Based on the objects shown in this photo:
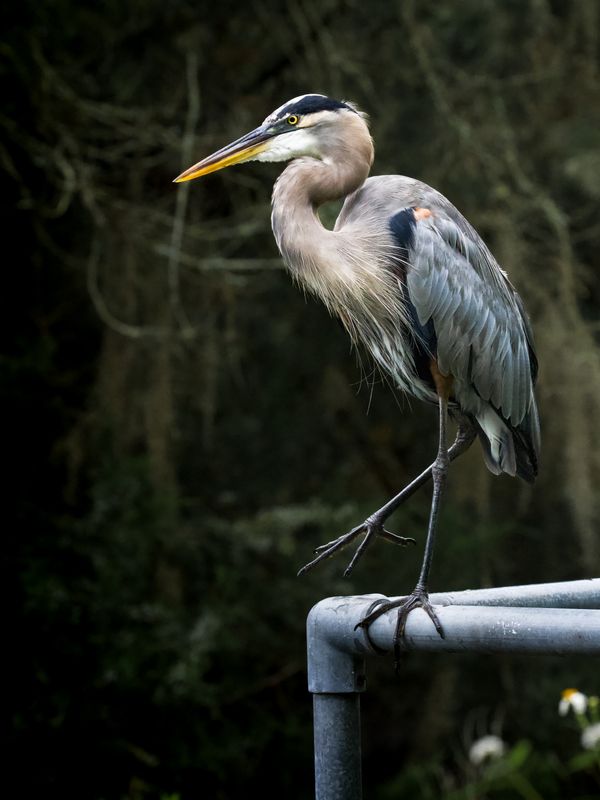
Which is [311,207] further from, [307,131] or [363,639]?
[363,639]

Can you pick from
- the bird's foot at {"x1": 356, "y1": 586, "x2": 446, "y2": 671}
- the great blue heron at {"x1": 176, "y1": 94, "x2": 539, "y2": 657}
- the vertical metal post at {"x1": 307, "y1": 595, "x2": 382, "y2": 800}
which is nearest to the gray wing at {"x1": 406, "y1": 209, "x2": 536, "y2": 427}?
the great blue heron at {"x1": 176, "y1": 94, "x2": 539, "y2": 657}

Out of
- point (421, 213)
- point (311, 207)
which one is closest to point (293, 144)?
point (311, 207)

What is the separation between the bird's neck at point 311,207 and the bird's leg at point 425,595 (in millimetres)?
436

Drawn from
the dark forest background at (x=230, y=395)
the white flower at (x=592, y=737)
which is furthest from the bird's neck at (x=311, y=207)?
the white flower at (x=592, y=737)

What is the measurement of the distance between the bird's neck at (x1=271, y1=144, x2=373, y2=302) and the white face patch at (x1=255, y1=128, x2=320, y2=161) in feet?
0.11

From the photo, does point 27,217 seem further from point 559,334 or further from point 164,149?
point 559,334

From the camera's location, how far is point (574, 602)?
6.29 feet

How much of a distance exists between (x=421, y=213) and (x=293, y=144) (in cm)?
36

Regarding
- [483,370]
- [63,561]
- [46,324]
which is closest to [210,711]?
[63,561]

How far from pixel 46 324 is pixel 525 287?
78.2 inches

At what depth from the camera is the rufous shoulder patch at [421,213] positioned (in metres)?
2.95

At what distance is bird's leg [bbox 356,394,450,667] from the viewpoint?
1811 millimetres

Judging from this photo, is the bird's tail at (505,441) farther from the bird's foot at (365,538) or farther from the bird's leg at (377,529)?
the bird's foot at (365,538)

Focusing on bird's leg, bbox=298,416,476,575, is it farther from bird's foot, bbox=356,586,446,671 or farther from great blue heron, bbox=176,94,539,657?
bird's foot, bbox=356,586,446,671
